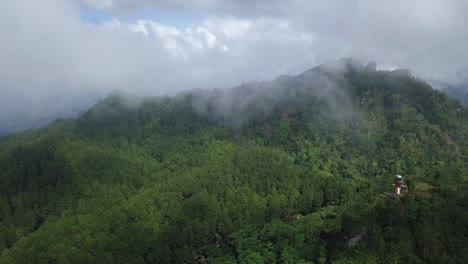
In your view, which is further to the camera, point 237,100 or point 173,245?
point 237,100

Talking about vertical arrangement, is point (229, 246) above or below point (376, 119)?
below

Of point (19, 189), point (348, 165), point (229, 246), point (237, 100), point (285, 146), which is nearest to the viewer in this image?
point (229, 246)

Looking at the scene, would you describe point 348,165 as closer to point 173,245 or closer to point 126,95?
point 173,245

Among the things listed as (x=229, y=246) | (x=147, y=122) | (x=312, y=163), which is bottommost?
(x=229, y=246)

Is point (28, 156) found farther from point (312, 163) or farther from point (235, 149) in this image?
point (312, 163)

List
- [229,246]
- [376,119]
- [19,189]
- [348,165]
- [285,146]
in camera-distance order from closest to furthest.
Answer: [229,246] → [19,189] → [348,165] → [285,146] → [376,119]

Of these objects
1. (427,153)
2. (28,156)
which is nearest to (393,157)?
(427,153)
